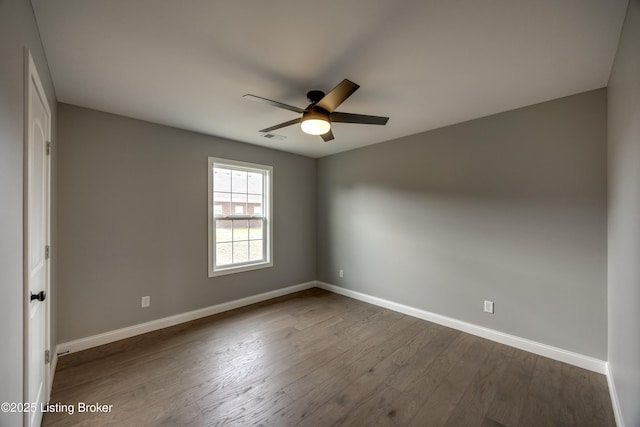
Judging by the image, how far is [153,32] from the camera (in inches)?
64.6

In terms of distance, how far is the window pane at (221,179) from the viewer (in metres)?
3.76

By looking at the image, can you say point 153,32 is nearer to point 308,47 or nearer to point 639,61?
point 308,47

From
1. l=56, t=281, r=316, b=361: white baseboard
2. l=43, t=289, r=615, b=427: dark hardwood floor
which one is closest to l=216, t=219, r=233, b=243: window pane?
l=56, t=281, r=316, b=361: white baseboard

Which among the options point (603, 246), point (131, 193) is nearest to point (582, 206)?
point (603, 246)

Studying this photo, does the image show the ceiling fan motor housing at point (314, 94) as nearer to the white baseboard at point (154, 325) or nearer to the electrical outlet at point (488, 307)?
the electrical outlet at point (488, 307)

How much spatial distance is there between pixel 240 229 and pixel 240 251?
0.34 metres

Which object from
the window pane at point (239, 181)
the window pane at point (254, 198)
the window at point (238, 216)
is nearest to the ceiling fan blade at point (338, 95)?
the window at point (238, 216)

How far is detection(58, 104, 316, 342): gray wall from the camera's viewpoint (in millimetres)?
2650

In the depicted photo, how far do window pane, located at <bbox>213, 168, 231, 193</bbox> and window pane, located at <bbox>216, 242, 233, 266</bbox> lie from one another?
81 centimetres

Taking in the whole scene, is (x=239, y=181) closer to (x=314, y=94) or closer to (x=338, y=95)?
(x=314, y=94)

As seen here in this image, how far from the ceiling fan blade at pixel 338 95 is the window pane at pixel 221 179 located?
224 cm

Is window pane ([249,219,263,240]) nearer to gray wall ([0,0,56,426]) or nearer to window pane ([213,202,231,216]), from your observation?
window pane ([213,202,231,216])

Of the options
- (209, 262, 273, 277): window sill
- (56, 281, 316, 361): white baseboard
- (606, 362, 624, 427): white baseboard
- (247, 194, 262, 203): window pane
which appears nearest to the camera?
(606, 362, 624, 427): white baseboard

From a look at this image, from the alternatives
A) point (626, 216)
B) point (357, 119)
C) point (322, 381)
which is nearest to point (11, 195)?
point (357, 119)
